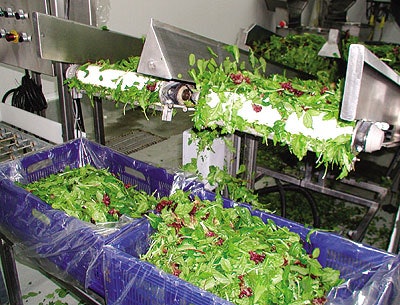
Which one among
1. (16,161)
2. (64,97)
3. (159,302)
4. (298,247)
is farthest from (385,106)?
(16,161)

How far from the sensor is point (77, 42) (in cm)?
155

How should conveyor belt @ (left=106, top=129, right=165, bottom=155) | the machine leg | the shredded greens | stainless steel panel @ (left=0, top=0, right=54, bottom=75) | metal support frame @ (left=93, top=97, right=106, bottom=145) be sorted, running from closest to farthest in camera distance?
the shredded greens, the machine leg, stainless steel panel @ (left=0, top=0, right=54, bottom=75), metal support frame @ (left=93, top=97, right=106, bottom=145), conveyor belt @ (left=106, top=129, right=165, bottom=155)

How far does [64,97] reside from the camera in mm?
1805

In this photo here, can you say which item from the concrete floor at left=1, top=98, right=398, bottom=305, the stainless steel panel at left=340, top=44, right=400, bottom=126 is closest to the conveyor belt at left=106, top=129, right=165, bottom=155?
the concrete floor at left=1, top=98, right=398, bottom=305

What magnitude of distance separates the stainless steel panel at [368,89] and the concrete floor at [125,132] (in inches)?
65.1

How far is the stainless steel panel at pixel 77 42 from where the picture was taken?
1.42m

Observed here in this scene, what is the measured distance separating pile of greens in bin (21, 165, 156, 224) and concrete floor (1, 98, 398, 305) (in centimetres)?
71

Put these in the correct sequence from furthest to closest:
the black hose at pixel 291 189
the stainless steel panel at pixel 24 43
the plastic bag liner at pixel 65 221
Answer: the black hose at pixel 291 189
the stainless steel panel at pixel 24 43
the plastic bag liner at pixel 65 221

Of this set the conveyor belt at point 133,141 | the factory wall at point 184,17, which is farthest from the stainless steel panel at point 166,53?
the conveyor belt at point 133,141

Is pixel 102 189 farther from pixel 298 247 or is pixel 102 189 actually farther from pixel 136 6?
pixel 136 6

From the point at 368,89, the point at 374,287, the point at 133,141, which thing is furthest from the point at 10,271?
the point at 133,141

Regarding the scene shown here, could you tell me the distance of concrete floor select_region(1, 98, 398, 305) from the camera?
2.09m

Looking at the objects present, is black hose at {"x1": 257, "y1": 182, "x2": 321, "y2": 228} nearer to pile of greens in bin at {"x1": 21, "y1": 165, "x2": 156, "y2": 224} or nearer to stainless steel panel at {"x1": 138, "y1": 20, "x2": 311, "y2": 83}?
pile of greens in bin at {"x1": 21, "y1": 165, "x2": 156, "y2": 224}

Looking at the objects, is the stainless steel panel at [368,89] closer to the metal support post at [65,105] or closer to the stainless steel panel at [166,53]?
the stainless steel panel at [166,53]
